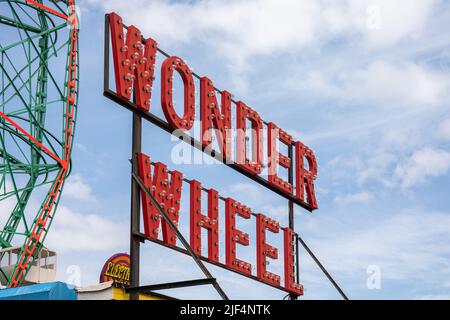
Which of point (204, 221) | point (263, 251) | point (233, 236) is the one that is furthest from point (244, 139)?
point (204, 221)

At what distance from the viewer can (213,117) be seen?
25.0 meters

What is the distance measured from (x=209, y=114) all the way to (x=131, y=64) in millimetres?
3905

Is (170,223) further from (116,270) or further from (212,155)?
(116,270)

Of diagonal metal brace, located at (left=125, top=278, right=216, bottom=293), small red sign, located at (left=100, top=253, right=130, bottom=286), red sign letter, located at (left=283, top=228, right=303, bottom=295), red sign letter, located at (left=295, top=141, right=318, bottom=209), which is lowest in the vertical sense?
diagonal metal brace, located at (left=125, top=278, right=216, bottom=293)

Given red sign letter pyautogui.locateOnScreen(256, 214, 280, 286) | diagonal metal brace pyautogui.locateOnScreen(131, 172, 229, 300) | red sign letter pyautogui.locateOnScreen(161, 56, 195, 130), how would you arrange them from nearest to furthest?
diagonal metal brace pyautogui.locateOnScreen(131, 172, 229, 300)
red sign letter pyautogui.locateOnScreen(161, 56, 195, 130)
red sign letter pyautogui.locateOnScreen(256, 214, 280, 286)

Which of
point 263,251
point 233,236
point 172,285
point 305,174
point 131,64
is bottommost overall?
point 172,285

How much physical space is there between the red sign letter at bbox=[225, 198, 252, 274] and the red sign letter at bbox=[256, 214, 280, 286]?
943 millimetres

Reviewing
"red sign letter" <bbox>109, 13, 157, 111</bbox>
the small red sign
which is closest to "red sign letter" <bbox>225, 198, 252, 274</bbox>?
"red sign letter" <bbox>109, 13, 157, 111</bbox>

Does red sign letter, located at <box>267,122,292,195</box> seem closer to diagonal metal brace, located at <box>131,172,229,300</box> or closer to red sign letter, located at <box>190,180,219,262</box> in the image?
red sign letter, located at <box>190,180,219,262</box>

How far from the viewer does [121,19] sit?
851 inches

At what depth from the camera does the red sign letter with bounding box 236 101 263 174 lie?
26.2m

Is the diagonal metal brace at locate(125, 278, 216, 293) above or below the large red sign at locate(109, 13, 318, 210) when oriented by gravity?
below
